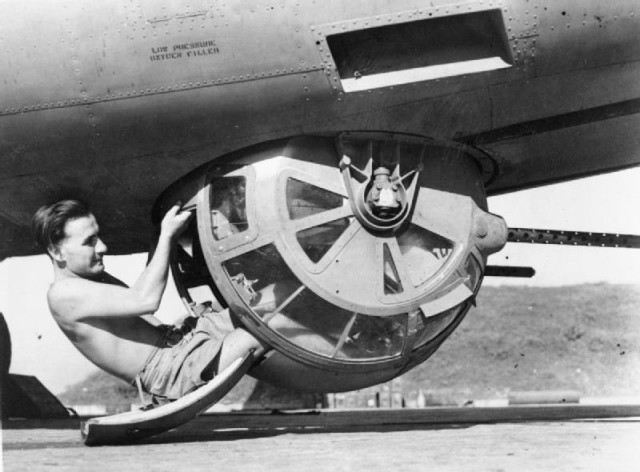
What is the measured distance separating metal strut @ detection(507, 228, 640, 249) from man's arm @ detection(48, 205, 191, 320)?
3.39 metres

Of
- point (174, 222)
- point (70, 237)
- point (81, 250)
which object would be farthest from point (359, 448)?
point (70, 237)

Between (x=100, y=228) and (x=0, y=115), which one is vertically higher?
(x=0, y=115)

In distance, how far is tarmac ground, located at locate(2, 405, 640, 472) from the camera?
591cm

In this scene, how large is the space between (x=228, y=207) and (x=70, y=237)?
57.9 inches

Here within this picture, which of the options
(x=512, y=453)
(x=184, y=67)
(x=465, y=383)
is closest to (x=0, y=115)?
(x=184, y=67)

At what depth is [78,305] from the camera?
7.91 m

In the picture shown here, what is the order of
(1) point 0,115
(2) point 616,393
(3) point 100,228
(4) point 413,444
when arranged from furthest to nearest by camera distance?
(2) point 616,393 < (3) point 100,228 < (1) point 0,115 < (4) point 413,444

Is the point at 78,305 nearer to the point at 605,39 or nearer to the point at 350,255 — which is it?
the point at 350,255

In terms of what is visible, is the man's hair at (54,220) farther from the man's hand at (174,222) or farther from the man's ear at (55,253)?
the man's hand at (174,222)

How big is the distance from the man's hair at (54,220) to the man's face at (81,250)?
48 mm

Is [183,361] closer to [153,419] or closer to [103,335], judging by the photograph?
[153,419]

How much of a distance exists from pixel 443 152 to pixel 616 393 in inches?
1596

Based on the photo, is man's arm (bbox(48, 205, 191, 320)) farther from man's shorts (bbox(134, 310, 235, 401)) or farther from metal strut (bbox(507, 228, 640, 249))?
metal strut (bbox(507, 228, 640, 249))

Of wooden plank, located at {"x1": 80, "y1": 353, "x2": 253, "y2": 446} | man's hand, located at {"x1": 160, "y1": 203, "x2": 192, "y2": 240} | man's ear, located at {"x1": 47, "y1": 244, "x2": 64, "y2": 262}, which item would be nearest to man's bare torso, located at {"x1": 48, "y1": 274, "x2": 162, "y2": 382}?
man's ear, located at {"x1": 47, "y1": 244, "x2": 64, "y2": 262}
